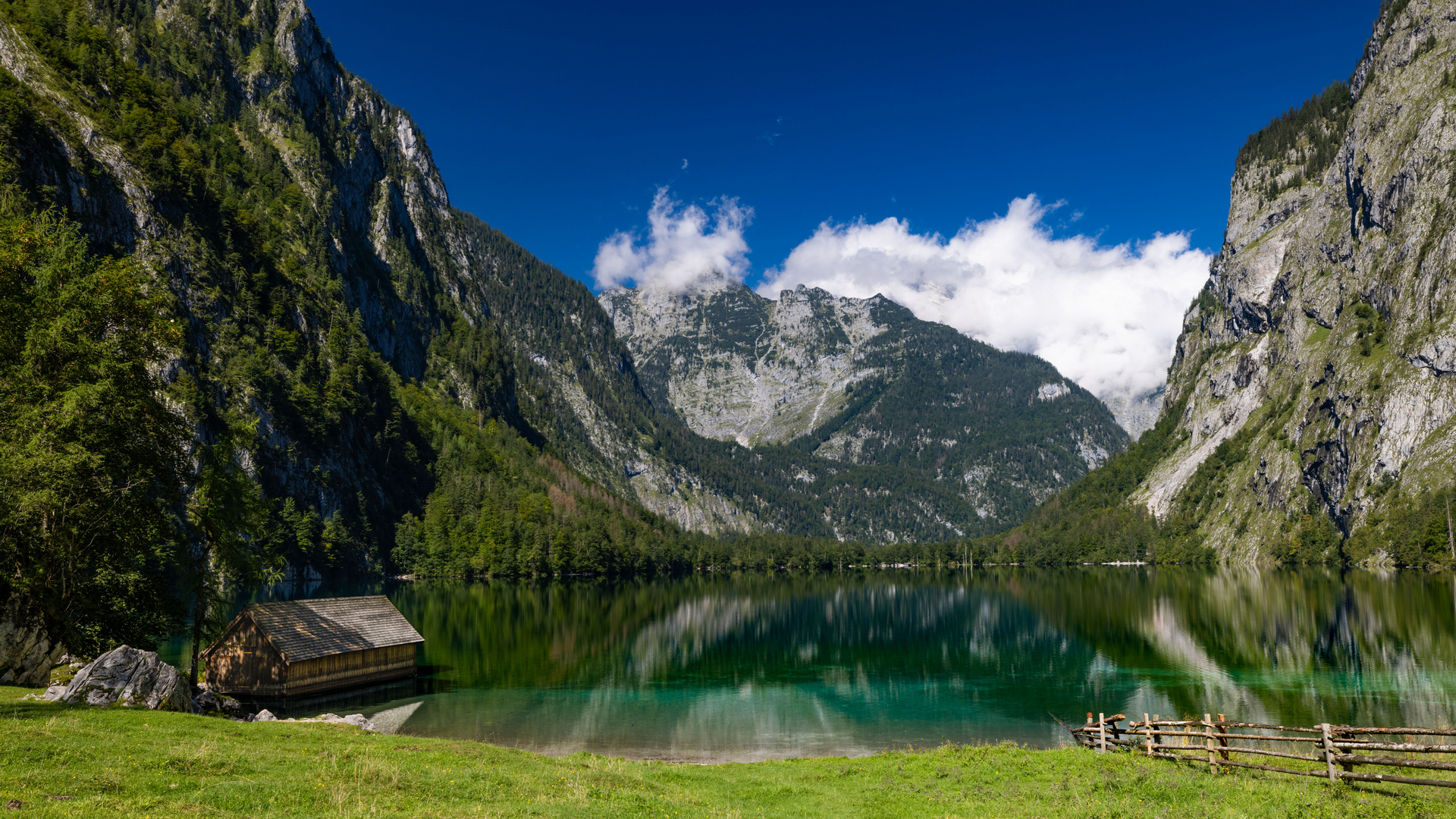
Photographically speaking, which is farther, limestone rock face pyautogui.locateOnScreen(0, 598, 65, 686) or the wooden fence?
limestone rock face pyautogui.locateOnScreen(0, 598, 65, 686)

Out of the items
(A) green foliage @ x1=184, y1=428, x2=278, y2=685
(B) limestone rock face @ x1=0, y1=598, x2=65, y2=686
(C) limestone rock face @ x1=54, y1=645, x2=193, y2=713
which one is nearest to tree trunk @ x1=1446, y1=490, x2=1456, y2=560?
(A) green foliage @ x1=184, y1=428, x2=278, y2=685

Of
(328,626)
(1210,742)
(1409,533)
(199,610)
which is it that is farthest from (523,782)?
(1409,533)

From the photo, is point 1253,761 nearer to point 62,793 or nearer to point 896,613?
point 62,793

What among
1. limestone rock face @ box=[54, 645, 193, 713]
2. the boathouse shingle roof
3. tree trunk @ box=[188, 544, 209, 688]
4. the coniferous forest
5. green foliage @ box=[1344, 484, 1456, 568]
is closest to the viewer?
limestone rock face @ box=[54, 645, 193, 713]

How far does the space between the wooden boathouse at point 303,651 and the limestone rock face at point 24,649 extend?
12.8 m

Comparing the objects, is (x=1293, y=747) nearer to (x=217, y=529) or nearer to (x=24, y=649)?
(x=24, y=649)

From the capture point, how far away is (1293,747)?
30.7 m

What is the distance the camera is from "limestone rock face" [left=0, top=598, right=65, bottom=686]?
2956 cm

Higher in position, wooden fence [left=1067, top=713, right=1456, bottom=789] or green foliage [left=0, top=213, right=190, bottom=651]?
green foliage [left=0, top=213, right=190, bottom=651]

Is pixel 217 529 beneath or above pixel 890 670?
above

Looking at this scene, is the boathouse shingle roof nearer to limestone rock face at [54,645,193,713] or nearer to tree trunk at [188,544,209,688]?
tree trunk at [188,544,209,688]

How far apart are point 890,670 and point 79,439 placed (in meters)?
52.8

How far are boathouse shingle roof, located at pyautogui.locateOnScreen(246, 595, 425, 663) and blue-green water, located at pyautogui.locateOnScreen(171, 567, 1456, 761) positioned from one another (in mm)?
3156

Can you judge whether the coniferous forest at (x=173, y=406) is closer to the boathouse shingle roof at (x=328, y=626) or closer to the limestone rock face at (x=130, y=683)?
the boathouse shingle roof at (x=328, y=626)
